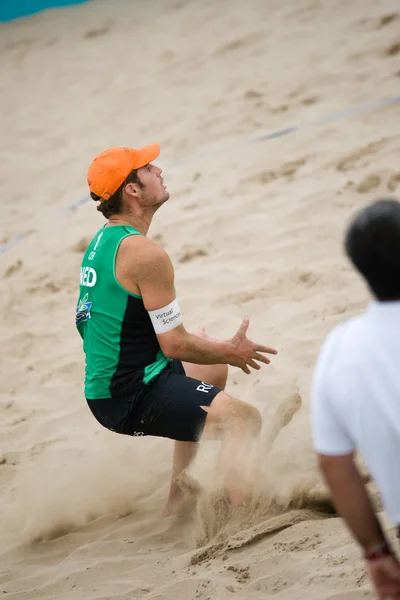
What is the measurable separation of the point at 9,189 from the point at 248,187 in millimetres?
2587

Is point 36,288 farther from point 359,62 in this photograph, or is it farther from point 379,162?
point 359,62

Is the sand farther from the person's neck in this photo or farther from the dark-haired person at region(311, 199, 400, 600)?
the person's neck

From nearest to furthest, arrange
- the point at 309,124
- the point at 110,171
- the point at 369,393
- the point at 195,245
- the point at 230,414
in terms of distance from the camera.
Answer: the point at 369,393, the point at 230,414, the point at 110,171, the point at 195,245, the point at 309,124

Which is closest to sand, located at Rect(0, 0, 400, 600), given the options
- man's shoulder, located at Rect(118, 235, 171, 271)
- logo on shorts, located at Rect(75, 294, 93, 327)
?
logo on shorts, located at Rect(75, 294, 93, 327)

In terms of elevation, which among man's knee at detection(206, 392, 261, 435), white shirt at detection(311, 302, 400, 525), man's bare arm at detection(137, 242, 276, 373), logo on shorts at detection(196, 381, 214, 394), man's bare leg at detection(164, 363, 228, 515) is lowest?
man's bare leg at detection(164, 363, 228, 515)

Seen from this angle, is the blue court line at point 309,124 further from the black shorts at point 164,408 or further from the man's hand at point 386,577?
the man's hand at point 386,577

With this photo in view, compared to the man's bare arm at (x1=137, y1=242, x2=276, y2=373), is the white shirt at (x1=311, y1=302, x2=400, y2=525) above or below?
above

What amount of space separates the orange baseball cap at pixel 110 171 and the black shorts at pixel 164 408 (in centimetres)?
80

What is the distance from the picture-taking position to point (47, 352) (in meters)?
5.03

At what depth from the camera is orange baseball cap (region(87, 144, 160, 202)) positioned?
3.19m

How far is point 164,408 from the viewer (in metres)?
3.01

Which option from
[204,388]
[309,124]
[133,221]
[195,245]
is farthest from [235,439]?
[309,124]

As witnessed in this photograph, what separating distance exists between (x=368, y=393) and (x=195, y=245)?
4.08 meters

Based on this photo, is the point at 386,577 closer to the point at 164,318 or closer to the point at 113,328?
the point at 164,318
